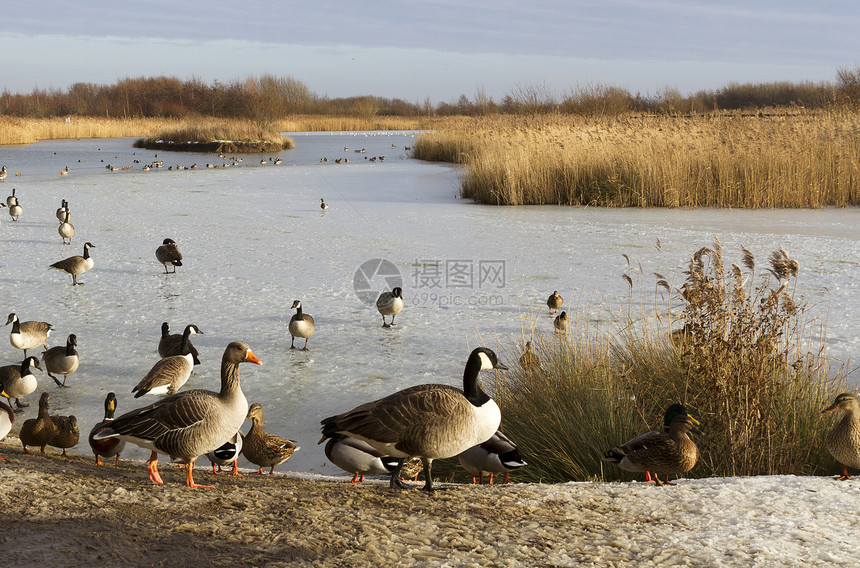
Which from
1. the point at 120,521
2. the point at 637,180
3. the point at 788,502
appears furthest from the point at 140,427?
the point at 637,180

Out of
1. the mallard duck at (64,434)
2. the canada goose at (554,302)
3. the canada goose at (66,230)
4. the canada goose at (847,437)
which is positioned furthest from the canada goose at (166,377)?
the canada goose at (66,230)

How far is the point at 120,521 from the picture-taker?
3303 mm

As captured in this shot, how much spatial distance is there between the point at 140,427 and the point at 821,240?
11232mm

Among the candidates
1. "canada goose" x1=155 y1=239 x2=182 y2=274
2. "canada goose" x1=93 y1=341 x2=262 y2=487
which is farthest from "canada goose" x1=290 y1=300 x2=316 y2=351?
"canada goose" x1=155 y1=239 x2=182 y2=274

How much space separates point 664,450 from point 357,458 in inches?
69.6

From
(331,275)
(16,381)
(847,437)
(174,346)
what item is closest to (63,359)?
(16,381)

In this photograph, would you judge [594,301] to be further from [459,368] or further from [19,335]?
[19,335]

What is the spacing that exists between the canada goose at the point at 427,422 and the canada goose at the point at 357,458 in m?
0.52

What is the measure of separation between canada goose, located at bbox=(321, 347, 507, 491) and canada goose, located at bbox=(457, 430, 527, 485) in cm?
42

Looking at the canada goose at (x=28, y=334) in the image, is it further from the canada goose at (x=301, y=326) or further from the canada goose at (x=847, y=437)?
the canada goose at (x=847, y=437)

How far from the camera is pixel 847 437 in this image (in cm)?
418

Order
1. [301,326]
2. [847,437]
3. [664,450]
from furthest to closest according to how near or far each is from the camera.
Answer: [301,326]
[847,437]
[664,450]

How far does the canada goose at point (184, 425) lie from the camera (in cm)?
394

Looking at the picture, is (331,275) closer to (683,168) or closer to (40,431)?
(40,431)
